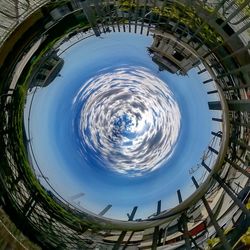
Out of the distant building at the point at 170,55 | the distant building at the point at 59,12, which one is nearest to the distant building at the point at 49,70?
the distant building at the point at 59,12

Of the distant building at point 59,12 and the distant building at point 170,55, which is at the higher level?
the distant building at point 59,12

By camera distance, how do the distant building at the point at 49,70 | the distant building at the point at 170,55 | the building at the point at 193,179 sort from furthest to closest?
the distant building at the point at 49,70, the distant building at the point at 170,55, the building at the point at 193,179

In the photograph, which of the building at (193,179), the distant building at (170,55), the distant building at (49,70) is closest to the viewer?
the building at (193,179)

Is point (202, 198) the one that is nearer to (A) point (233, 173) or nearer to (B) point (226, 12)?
(A) point (233, 173)

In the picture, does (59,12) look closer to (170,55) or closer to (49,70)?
(49,70)

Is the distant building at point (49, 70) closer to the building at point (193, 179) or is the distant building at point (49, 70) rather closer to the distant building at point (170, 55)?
the building at point (193, 179)

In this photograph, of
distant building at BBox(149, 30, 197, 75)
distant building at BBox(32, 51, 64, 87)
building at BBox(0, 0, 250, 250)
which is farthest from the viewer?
distant building at BBox(32, 51, 64, 87)

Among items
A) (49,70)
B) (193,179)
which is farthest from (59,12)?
(193,179)

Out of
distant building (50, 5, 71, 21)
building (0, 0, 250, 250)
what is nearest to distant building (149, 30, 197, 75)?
building (0, 0, 250, 250)

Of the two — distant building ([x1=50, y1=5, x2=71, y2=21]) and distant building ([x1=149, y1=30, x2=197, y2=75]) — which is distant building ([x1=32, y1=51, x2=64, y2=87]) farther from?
distant building ([x1=149, y1=30, x2=197, y2=75])
